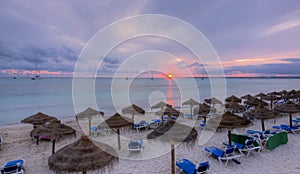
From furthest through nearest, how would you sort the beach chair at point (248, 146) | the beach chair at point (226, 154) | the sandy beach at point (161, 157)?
the beach chair at point (248, 146)
the beach chair at point (226, 154)
the sandy beach at point (161, 157)

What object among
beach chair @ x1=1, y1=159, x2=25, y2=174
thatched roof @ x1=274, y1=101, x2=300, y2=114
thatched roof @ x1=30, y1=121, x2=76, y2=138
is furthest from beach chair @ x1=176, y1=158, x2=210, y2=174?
thatched roof @ x1=274, y1=101, x2=300, y2=114

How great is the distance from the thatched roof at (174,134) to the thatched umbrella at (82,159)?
1.43 m

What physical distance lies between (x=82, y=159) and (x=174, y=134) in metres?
2.33

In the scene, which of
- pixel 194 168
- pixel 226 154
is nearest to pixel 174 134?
pixel 194 168

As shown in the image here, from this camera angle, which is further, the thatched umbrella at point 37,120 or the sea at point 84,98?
the sea at point 84,98

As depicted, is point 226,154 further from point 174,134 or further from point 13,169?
point 13,169

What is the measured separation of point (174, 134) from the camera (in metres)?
4.70

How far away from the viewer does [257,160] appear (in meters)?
6.11

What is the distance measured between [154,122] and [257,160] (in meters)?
6.64

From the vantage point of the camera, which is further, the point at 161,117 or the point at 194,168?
the point at 161,117

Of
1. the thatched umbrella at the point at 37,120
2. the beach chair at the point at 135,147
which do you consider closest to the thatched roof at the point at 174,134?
the beach chair at the point at 135,147

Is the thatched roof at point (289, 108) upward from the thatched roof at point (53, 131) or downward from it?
upward

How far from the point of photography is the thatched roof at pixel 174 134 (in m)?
4.62

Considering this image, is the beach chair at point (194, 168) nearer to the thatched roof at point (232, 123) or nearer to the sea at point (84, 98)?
the thatched roof at point (232, 123)
